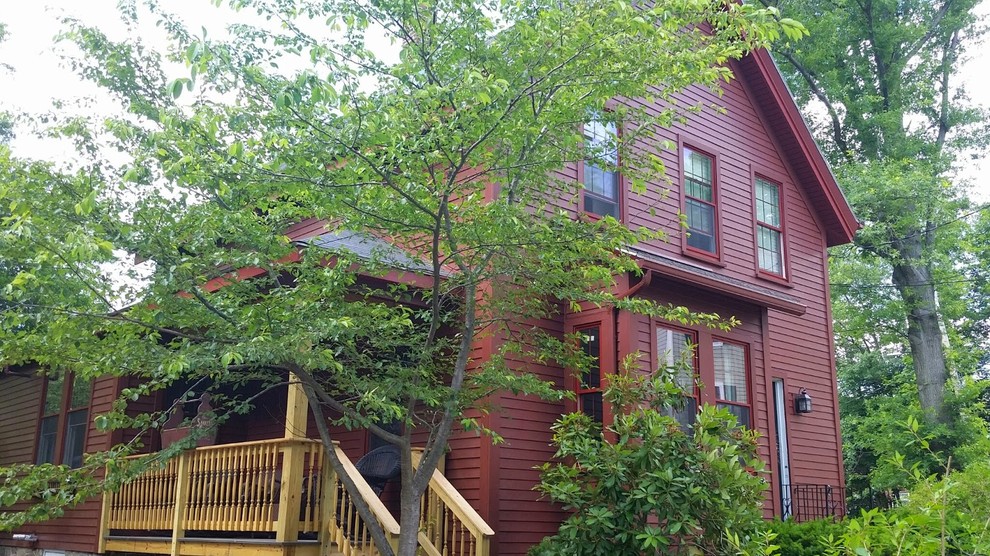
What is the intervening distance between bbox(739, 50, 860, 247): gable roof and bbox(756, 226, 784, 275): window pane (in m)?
1.27

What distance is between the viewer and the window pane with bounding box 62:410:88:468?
1293 centimetres

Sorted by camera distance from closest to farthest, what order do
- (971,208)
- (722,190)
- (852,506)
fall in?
(722,190)
(852,506)
(971,208)

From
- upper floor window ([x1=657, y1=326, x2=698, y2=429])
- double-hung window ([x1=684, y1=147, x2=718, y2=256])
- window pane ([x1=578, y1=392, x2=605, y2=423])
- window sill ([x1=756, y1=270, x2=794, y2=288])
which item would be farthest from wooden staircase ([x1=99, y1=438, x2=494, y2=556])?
window sill ([x1=756, y1=270, x2=794, y2=288])

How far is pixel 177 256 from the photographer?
6258 millimetres

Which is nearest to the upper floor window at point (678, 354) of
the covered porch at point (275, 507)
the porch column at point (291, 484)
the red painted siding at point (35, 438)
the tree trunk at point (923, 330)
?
the covered porch at point (275, 507)

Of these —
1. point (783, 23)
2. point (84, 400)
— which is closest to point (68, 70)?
point (783, 23)

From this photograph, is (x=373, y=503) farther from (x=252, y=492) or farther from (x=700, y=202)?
(x=700, y=202)

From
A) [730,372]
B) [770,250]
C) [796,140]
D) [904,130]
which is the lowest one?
[730,372]

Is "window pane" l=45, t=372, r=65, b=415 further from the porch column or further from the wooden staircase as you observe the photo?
the porch column

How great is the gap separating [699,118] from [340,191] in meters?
7.94

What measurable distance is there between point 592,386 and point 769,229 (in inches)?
203

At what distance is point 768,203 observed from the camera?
13.8m

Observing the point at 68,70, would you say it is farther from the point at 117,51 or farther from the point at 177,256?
the point at 177,256

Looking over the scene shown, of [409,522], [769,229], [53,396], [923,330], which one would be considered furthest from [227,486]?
[923,330]
